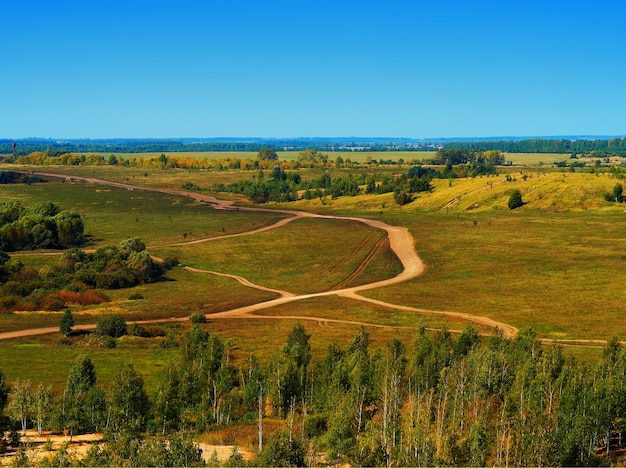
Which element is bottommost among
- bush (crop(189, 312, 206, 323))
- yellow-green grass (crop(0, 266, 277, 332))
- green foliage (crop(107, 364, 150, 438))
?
yellow-green grass (crop(0, 266, 277, 332))

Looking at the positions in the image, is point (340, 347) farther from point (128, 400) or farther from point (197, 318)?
point (128, 400)

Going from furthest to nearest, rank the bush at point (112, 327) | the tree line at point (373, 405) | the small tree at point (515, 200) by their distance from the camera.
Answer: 1. the small tree at point (515, 200)
2. the bush at point (112, 327)
3. the tree line at point (373, 405)

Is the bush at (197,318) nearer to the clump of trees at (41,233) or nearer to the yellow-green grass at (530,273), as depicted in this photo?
the yellow-green grass at (530,273)

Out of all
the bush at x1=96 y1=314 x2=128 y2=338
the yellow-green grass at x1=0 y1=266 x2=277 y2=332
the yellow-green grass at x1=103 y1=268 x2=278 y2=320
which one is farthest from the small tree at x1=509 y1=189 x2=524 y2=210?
the bush at x1=96 y1=314 x2=128 y2=338

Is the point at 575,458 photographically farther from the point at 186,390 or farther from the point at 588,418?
the point at 186,390

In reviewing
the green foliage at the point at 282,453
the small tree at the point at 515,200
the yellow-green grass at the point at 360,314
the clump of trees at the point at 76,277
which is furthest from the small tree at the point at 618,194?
the green foliage at the point at 282,453

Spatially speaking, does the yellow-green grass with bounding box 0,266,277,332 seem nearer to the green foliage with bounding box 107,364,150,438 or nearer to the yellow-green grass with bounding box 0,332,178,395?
the yellow-green grass with bounding box 0,332,178,395

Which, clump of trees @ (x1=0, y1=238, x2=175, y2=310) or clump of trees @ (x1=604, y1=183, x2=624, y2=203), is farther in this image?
clump of trees @ (x1=604, y1=183, x2=624, y2=203)
